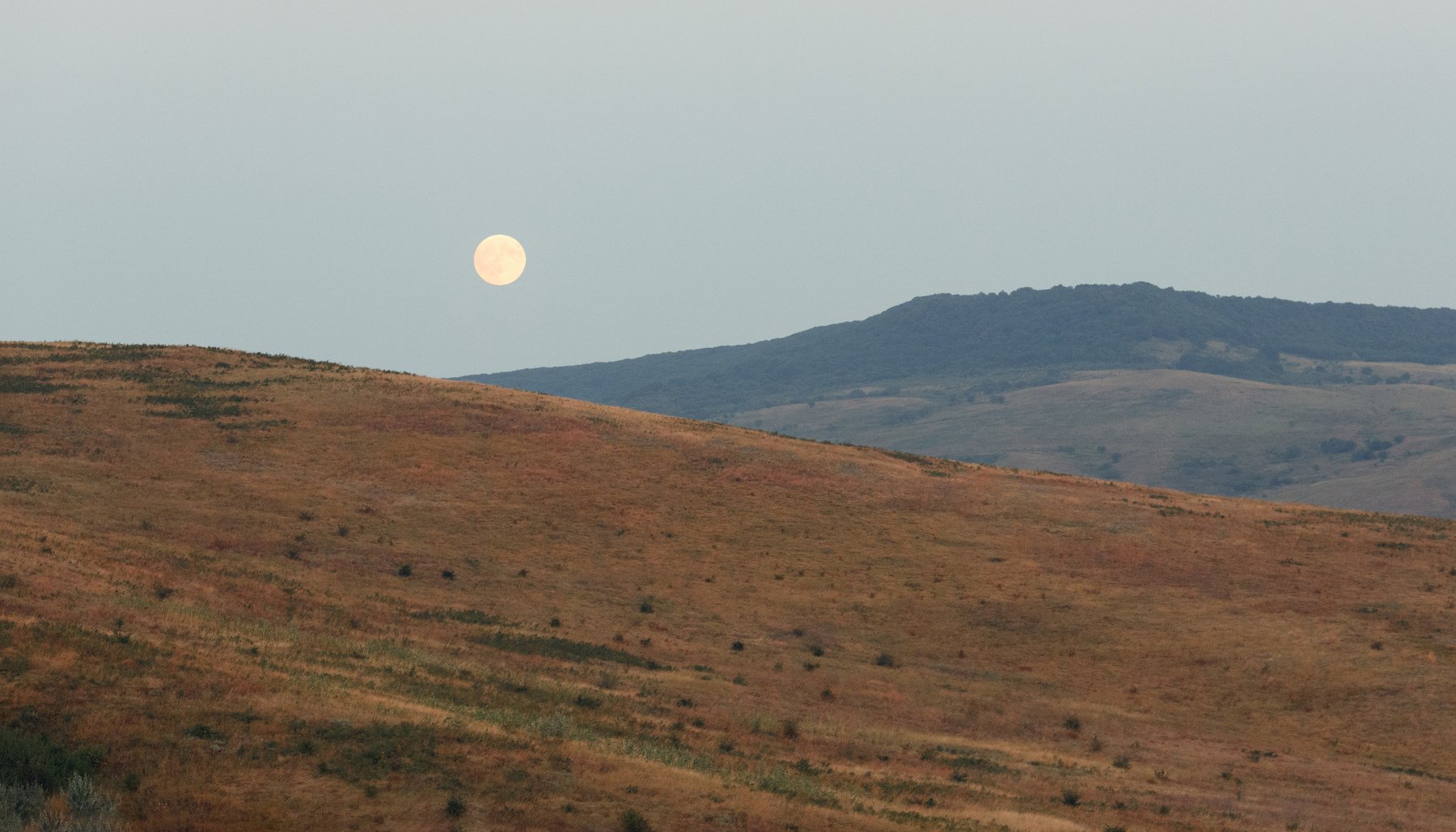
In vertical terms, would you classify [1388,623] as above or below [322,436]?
below

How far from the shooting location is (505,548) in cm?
4816

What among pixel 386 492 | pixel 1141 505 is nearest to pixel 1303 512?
pixel 1141 505

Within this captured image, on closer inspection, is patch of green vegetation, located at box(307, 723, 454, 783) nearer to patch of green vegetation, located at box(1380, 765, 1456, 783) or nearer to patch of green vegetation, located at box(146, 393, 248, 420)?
patch of green vegetation, located at box(1380, 765, 1456, 783)

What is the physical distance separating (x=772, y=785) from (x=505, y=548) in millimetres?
25863

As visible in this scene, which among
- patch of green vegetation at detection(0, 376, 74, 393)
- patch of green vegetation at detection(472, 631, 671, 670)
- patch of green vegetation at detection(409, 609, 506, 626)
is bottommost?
patch of green vegetation at detection(472, 631, 671, 670)

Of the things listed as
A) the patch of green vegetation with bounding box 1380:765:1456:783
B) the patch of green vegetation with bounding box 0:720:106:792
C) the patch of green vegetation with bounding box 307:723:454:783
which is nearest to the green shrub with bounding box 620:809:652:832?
the patch of green vegetation with bounding box 307:723:454:783

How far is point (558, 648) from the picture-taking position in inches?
1497

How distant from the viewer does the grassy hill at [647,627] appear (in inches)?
873

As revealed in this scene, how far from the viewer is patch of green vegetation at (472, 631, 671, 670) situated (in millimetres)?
37312

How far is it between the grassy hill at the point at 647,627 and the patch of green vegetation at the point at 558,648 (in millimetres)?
152

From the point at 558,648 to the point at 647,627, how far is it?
4.85m

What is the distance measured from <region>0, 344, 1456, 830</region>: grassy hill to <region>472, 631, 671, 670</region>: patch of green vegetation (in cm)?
15

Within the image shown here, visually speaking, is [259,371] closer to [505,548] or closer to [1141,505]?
[505,548]

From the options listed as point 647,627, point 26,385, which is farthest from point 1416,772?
point 26,385
